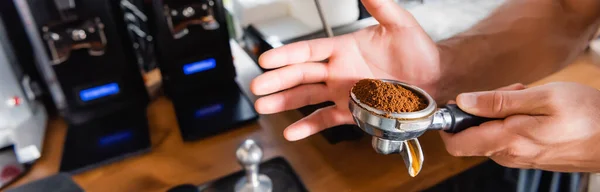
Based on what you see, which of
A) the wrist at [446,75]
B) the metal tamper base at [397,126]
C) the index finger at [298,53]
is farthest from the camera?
the wrist at [446,75]

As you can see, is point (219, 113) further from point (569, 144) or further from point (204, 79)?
point (569, 144)

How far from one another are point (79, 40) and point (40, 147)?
0.19 metres

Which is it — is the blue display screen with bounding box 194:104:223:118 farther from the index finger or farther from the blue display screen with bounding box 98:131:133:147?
the index finger

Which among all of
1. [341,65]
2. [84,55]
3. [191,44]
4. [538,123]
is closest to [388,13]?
[341,65]

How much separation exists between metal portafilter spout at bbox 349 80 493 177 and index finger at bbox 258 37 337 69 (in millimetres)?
142

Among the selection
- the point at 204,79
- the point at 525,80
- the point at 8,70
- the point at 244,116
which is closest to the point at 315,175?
the point at 244,116

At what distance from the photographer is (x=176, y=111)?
0.77 metres

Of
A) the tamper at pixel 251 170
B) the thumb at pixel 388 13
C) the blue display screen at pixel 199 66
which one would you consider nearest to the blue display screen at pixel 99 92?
the blue display screen at pixel 199 66

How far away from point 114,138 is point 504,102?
58 centimetres

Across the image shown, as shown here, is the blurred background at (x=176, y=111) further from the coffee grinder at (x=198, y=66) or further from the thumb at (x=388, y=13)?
the thumb at (x=388, y=13)

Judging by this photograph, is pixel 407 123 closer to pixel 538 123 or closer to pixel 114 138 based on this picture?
pixel 538 123

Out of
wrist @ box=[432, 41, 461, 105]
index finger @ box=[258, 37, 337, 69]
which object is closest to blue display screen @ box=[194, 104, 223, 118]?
index finger @ box=[258, 37, 337, 69]

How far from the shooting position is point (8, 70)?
0.68 metres

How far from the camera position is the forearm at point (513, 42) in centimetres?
69
